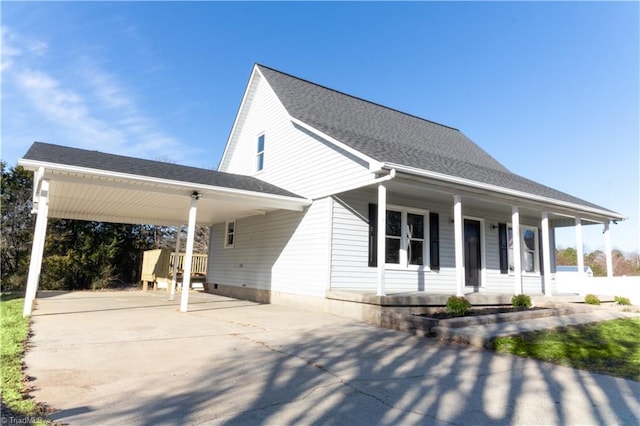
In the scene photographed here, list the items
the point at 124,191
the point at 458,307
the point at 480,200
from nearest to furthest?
the point at 458,307 → the point at 124,191 → the point at 480,200

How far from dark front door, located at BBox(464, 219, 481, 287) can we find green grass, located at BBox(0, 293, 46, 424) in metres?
11.0

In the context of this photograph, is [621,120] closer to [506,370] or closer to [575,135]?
[575,135]

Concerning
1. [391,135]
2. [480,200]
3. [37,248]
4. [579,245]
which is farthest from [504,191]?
[37,248]

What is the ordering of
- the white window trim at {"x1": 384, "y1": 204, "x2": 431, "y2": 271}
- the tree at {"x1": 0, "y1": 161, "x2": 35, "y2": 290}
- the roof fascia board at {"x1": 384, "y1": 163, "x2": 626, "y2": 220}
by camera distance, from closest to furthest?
the roof fascia board at {"x1": 384, "y1": 163, "x2": 626, "y2": 220}
the white window trim at {"x1": 384, "y1": 204, "x2": 431, "y2": 271}
the tree at {"x1": 0, "y1": 161, "x2": 35, "y2": 290}

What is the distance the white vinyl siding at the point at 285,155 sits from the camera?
921 centimetres

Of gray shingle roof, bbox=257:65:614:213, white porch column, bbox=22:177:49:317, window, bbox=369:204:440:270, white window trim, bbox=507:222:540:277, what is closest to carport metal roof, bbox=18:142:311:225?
white porch column, bbox=22:177:49:317

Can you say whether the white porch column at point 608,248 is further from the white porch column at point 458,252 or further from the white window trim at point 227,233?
the white window trim at point 227,233

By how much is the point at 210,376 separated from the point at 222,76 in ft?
54.8

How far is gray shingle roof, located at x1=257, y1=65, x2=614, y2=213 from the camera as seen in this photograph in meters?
9.38

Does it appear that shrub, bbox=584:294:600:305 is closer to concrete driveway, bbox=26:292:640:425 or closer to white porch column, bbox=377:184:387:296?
white porch column, bbox=377:184:387:296

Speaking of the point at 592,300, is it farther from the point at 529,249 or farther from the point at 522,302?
the point at 522,302

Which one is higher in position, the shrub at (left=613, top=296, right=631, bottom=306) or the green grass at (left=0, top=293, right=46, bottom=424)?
the shrub at (left=613, top=296, right=631, bottom=306)

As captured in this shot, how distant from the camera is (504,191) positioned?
9.51 m

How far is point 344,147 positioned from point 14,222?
16.8m
